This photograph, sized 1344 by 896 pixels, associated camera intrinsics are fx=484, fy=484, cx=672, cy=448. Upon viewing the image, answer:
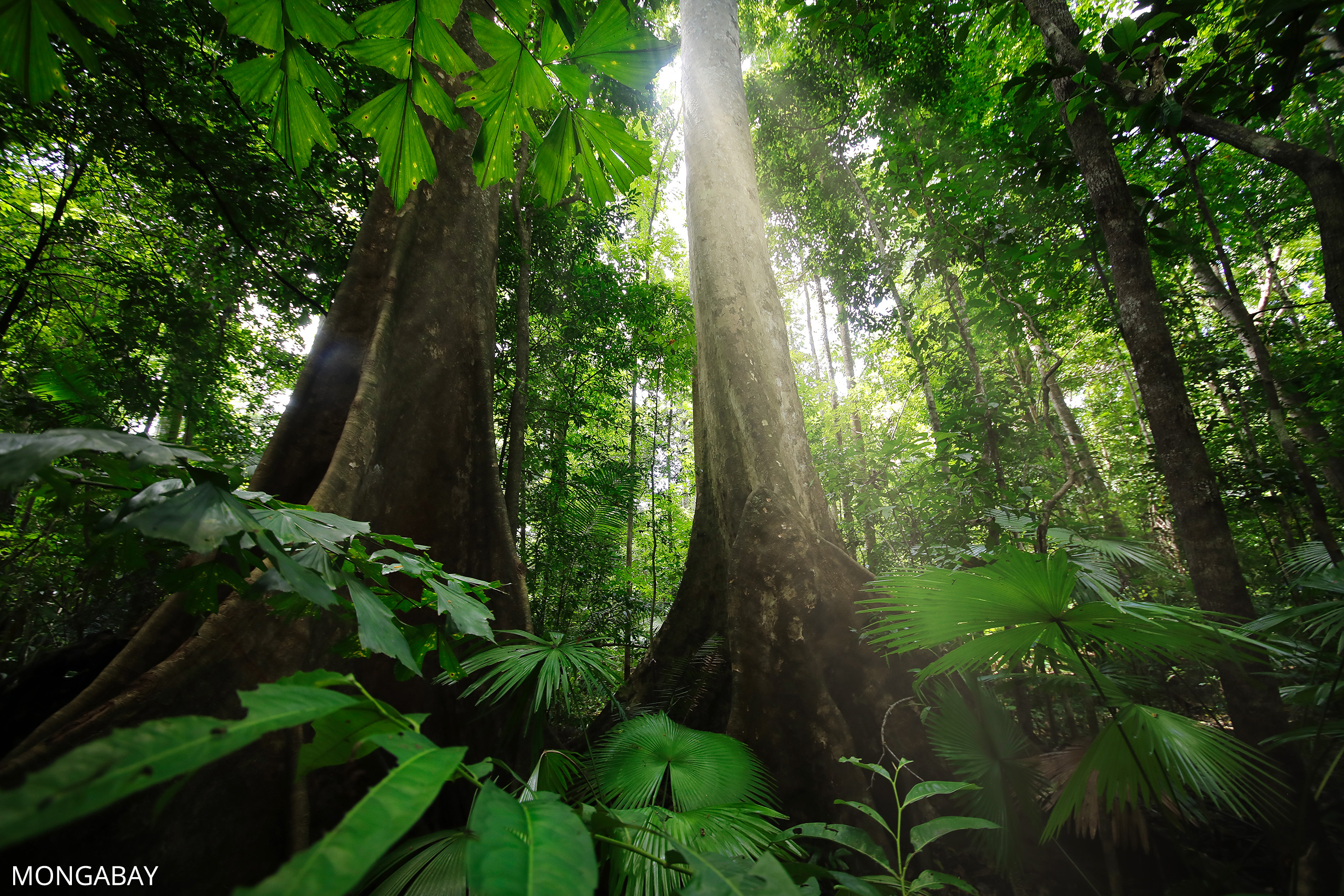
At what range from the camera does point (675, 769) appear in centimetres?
172

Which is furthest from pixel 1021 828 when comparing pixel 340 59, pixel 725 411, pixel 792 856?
pixel 340 59

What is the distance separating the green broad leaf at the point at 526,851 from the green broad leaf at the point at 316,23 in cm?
119

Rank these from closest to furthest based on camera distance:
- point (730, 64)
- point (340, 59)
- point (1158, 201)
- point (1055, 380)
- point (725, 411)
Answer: point (1158, 201), point (725, 411), point (340, 59), point (730, 64), point (1055, 380)

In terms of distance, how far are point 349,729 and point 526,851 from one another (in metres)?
0.23

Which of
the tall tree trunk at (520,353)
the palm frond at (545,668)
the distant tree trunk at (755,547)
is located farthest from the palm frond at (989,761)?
the tall tree trunk at (520,353)

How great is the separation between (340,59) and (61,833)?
4.51 metres

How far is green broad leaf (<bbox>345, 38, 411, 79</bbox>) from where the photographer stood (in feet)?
2.87

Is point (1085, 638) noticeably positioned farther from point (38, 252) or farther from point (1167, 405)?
point (38, 252)

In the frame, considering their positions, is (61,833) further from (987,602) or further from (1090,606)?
(1090,606)

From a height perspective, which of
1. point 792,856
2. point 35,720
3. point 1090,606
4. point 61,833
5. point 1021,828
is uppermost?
point 1090,606

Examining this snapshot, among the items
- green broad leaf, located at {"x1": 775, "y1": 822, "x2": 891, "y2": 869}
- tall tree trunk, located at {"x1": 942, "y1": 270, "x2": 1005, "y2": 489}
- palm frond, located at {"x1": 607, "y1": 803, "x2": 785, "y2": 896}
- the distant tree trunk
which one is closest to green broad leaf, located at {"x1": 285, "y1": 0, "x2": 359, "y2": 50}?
palm frond, located at {"x1": 607, "y1": 803, "x2": 785, "y2": 896}

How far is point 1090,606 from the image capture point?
116cm

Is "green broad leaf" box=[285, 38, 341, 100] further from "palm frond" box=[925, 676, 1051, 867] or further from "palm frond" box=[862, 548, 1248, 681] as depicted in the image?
"palm frond" box=[925, 676, 1051, 867]

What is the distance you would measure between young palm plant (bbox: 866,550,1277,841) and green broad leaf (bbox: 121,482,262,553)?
138 centimetres
